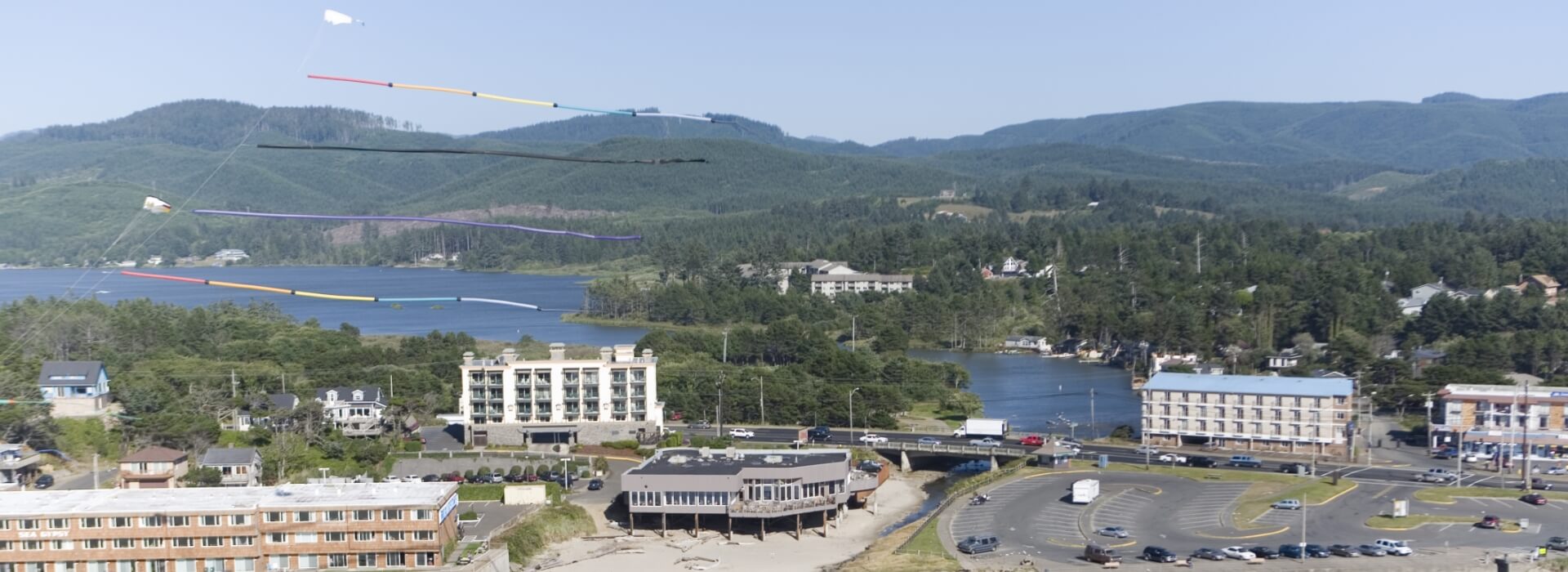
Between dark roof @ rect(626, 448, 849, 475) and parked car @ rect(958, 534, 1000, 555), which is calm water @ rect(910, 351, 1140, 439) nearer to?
dark roof @ rect(626, 448, 849, 475)

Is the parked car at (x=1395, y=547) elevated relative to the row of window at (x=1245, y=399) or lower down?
lower down

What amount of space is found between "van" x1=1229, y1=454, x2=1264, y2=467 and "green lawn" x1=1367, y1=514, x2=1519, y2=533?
3.03m

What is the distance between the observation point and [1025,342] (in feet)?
115

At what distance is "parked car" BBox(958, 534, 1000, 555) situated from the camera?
47.7ft

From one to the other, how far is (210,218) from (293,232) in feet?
22.9

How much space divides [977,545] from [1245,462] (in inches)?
228

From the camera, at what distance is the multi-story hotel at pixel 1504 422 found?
62.8ft

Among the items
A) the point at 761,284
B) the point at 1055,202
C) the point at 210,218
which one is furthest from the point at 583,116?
the point at 761,284

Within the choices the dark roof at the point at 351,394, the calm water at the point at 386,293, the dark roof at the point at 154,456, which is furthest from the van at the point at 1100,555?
the calm water at the point at 386,293

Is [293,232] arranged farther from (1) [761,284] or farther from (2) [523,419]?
(2) [523,419]

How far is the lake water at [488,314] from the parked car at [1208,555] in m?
7.62

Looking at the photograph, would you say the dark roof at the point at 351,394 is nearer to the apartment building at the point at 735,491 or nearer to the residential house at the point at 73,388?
the residential house at the point at 73,388

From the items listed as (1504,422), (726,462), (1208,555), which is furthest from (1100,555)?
(1504,422)

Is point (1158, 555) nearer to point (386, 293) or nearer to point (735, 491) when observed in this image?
point (735, 491)
